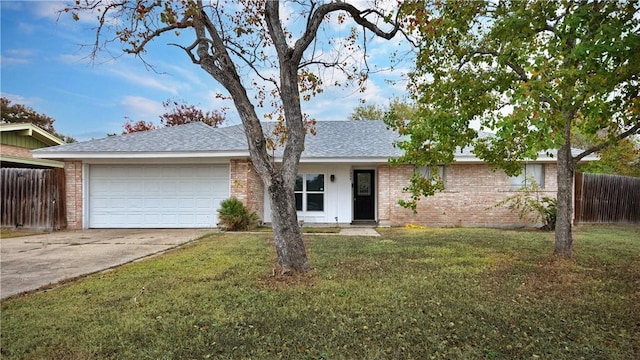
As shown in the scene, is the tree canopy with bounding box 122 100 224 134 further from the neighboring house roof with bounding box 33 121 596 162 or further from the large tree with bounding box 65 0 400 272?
the large tree with bounding box 65 0 400 272

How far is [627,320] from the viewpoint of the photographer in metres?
3.85

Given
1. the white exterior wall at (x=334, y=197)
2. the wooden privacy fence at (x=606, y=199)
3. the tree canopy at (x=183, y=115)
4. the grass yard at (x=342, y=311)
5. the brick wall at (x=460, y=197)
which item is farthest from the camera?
the tree canopy at (x=183, y=115)

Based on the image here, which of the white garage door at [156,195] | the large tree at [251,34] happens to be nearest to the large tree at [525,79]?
the large tree at [251,34]

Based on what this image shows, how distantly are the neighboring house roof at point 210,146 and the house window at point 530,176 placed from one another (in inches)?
85.9

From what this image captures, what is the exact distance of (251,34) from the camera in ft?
21.9

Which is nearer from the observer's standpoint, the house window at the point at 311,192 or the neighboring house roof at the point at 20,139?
the house window at the point at 311,192

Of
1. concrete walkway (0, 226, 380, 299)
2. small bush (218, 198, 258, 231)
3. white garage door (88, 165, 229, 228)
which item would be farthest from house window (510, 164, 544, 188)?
white garage door (88, 165, 229, 228)

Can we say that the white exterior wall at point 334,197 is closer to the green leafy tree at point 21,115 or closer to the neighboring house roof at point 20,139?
the neighboring house roof at point 20,139

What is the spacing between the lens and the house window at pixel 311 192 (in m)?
13.7

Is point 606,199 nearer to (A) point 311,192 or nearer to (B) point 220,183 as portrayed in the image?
(A) point 311,192

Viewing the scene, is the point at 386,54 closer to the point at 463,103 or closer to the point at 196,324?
the point at 463,103

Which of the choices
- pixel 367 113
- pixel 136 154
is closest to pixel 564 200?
pixel 136 154

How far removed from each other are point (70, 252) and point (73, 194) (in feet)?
17.7

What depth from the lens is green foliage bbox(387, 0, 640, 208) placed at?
4.07 m
